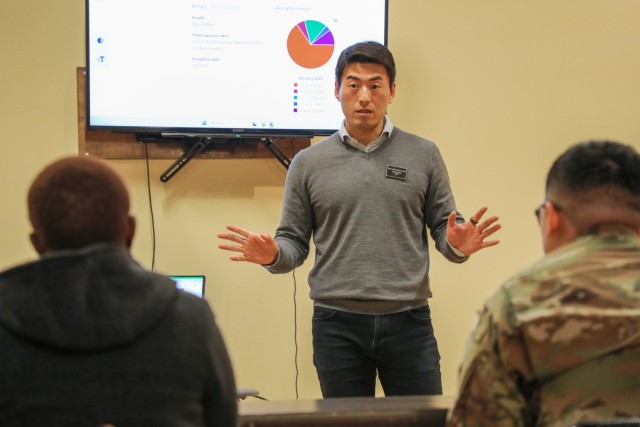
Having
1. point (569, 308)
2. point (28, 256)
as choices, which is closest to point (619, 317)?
point (569, 308)

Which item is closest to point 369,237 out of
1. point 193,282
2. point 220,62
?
point 193,282

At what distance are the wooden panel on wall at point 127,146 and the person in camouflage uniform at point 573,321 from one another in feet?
6.74

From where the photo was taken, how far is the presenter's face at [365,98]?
238 cm

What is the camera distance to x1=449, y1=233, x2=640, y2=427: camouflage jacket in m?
1.09

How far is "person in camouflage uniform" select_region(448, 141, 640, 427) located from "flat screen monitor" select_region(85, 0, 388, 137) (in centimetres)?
193

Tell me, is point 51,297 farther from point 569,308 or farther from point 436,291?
point 436,291

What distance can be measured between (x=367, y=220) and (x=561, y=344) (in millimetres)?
1221

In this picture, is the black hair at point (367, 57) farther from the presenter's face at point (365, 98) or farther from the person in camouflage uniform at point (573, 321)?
the person in camouflage uniform at point (573, 321)

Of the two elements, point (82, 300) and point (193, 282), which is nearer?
point (82, 300)

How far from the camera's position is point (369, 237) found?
2.28 m

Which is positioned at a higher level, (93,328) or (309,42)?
(309,42)

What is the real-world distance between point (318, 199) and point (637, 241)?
1.28 m

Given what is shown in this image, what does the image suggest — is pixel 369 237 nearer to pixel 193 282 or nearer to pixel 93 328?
pixel 193 282

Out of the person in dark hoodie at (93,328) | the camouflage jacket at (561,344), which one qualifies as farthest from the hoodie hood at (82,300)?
the camouflage jacket at (561,344)
